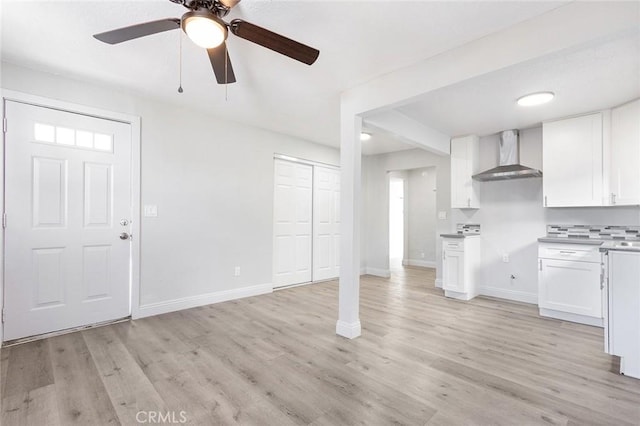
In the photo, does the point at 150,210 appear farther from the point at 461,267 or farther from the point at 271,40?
the point at 461,267

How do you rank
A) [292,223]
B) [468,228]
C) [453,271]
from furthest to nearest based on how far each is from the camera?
[292,223] < [468,228] < [453,271]

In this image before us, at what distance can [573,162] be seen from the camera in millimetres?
3586

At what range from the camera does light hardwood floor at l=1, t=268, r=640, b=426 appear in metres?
1.75

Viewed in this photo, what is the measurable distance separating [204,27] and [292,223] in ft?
11.7

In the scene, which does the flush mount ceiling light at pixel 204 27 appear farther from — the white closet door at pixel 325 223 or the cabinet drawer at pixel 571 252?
the cabinet drawer at pixel 571 252

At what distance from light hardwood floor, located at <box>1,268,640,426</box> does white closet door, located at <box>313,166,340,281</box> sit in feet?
6.58

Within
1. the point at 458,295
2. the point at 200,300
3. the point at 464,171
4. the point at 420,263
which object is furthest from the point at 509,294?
the point at 200,300

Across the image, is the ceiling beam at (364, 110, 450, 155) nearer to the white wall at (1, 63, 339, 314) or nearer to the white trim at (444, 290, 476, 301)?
the white wall at (1, 63, 339, 314)

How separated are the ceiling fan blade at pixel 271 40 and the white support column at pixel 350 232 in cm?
114

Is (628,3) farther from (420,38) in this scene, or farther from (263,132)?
(263,132)

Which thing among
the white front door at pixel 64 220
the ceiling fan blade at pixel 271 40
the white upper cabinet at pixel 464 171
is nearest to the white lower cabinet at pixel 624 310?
the white upper cabinet at pixel 464 171

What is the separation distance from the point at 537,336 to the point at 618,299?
873 millimetres

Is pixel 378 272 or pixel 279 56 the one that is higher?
pixel 279 56

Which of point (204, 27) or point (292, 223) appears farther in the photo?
point (292, 223)
